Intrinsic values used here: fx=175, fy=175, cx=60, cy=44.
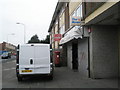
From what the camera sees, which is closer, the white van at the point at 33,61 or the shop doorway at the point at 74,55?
the white van at the point at 33,61

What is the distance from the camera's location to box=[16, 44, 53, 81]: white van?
9.88 m

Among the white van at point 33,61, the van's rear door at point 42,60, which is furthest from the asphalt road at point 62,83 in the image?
the van's rear door at point 42,60

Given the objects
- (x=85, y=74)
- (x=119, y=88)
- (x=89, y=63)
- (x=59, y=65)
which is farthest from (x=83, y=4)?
(x=59, y=65)

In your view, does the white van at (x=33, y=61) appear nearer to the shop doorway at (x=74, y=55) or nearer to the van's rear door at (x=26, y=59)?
the van's rear door at (x=26, y=59)

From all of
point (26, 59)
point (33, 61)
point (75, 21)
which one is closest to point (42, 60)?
point (33, 61)

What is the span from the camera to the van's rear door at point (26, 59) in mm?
9883

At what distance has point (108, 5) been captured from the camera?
7.15 metres

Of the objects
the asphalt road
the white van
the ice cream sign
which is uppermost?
the ice cream sign

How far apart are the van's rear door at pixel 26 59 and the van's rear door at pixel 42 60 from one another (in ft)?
0.74

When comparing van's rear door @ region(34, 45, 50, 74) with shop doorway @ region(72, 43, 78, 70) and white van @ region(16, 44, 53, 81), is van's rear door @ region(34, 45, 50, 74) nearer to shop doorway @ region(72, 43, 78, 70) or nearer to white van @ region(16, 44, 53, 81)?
white van @ region(16, 44, 53, 81)

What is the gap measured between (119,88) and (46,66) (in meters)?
4.04

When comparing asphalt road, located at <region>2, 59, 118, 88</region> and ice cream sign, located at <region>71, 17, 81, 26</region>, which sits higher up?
ice cream sign, located at <region>71, 17, 81, 26</region>

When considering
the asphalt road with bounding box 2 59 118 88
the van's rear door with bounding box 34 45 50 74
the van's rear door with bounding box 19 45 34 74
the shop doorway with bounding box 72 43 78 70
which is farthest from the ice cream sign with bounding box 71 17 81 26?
the shop doorway with bounding box 72 43 78 70

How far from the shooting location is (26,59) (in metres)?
9.90
